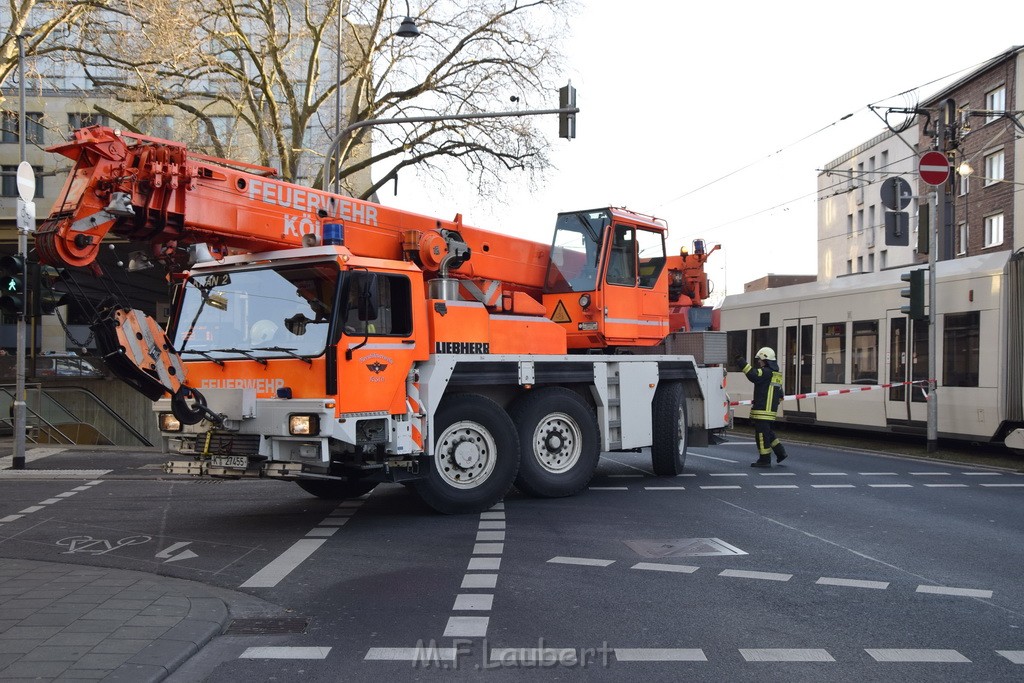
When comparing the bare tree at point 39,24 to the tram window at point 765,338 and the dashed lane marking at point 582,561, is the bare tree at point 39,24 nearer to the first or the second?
the tram window at point 765,338

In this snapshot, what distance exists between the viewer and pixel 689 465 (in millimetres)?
15430

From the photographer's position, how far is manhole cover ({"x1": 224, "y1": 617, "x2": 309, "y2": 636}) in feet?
20.0

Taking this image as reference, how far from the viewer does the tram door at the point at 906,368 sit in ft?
59.1

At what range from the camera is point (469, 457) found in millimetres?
10281

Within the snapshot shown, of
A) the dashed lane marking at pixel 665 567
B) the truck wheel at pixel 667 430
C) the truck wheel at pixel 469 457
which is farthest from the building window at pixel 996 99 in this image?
the dashed lane marking at pixel 665 567

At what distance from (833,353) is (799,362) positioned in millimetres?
1353

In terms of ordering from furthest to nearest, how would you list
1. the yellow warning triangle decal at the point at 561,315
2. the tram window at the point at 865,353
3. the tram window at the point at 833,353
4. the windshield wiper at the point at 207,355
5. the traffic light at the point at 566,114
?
the tram window at the point at 833,353 → the tram window at the point at 865,353 → the traffic light at the point at 566,114 → the yellow warning triangle decal at the point at 561,315 → the windshield wiper at the point at 207,355

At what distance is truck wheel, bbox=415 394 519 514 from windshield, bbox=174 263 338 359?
5.58 feet

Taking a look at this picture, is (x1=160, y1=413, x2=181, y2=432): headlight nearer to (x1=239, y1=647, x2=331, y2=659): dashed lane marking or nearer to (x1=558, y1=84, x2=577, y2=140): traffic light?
(x1=239, y1=647, x2=331, y2=659): dashed lane marking

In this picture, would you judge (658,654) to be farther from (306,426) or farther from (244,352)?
(244,352)

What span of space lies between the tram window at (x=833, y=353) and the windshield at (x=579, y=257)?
9454mm

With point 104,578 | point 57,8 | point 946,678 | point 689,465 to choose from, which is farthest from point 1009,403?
point 57,8

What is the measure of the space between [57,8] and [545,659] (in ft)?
69.6

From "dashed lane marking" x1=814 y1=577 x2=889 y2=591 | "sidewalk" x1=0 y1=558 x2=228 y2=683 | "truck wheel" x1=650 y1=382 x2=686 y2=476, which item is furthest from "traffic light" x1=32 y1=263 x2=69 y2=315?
"truck wheel" x1=650 y1=382 x2=686 y2=476
